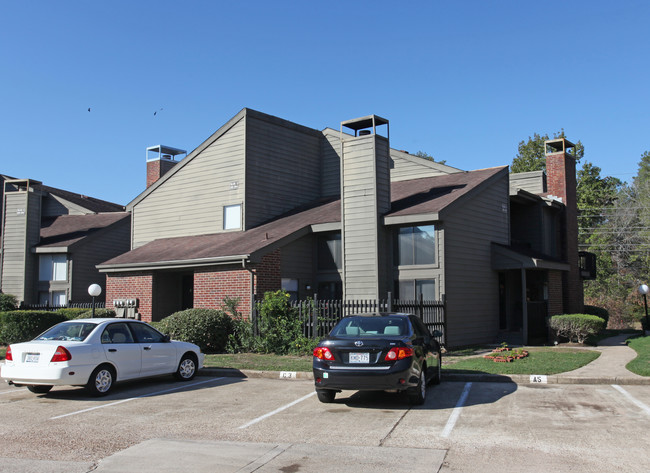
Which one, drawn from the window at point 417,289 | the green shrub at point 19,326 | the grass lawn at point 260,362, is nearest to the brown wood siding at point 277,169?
the window at point 417,289

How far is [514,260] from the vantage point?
65.7 feet

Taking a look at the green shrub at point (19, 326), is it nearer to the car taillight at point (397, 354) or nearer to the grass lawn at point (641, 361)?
the car taillight at point (397, 354)

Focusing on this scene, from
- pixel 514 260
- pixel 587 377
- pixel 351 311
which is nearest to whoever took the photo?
pixel 587 377

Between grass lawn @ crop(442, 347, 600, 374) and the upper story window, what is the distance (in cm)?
2045

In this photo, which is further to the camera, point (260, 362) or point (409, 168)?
point (409, 168)

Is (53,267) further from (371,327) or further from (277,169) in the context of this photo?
(371,327)

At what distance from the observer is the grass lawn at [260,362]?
45.1 feet

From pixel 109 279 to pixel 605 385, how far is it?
1791cm

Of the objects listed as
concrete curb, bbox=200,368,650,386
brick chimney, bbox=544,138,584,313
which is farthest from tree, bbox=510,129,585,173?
concrete curb, bbox=200,368,650,386

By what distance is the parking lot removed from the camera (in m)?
6.44

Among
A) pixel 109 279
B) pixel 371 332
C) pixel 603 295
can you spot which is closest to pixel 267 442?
pixel 371 332

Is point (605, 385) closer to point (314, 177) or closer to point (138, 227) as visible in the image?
point (314, 177)

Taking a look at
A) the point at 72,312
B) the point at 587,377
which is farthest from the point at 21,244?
the point at 587,377

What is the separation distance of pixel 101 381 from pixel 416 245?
10615 millimetres
